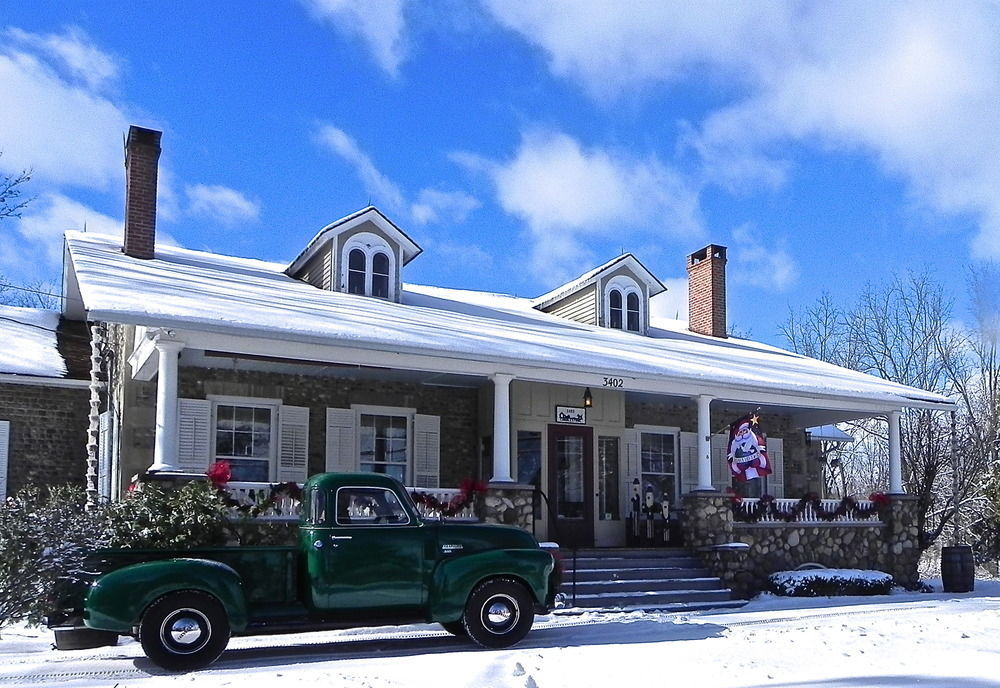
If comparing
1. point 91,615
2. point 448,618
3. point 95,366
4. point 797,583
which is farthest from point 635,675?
point 95,366

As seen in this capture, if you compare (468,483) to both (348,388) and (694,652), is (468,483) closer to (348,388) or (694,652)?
(348,388)

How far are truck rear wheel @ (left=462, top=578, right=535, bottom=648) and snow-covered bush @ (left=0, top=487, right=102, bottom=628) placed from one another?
3.53 meters

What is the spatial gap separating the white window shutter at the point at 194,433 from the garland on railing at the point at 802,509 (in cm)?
810

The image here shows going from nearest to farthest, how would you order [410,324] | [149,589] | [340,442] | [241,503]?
[149,589] < [241,503] < [410,324] < [340,442]

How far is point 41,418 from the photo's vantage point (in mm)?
16250

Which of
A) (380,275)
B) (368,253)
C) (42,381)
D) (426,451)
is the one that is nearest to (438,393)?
(426,451)

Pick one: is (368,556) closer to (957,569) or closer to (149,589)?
(149,589)

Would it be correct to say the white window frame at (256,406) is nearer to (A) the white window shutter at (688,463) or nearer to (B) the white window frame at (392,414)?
(B) the white window frame at (392,414)

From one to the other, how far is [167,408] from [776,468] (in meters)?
12.9

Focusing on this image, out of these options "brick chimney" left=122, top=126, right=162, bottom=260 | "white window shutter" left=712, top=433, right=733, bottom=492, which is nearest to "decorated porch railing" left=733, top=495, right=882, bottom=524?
"white window shutter" left=712, top=433, right=733, bottom=492

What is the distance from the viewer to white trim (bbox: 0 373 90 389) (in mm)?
15875

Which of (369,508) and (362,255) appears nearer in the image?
(369,508)

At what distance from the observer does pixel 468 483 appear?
14.0m

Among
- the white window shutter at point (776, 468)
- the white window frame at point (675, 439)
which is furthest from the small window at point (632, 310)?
the white window shutter at point (776, 468)
